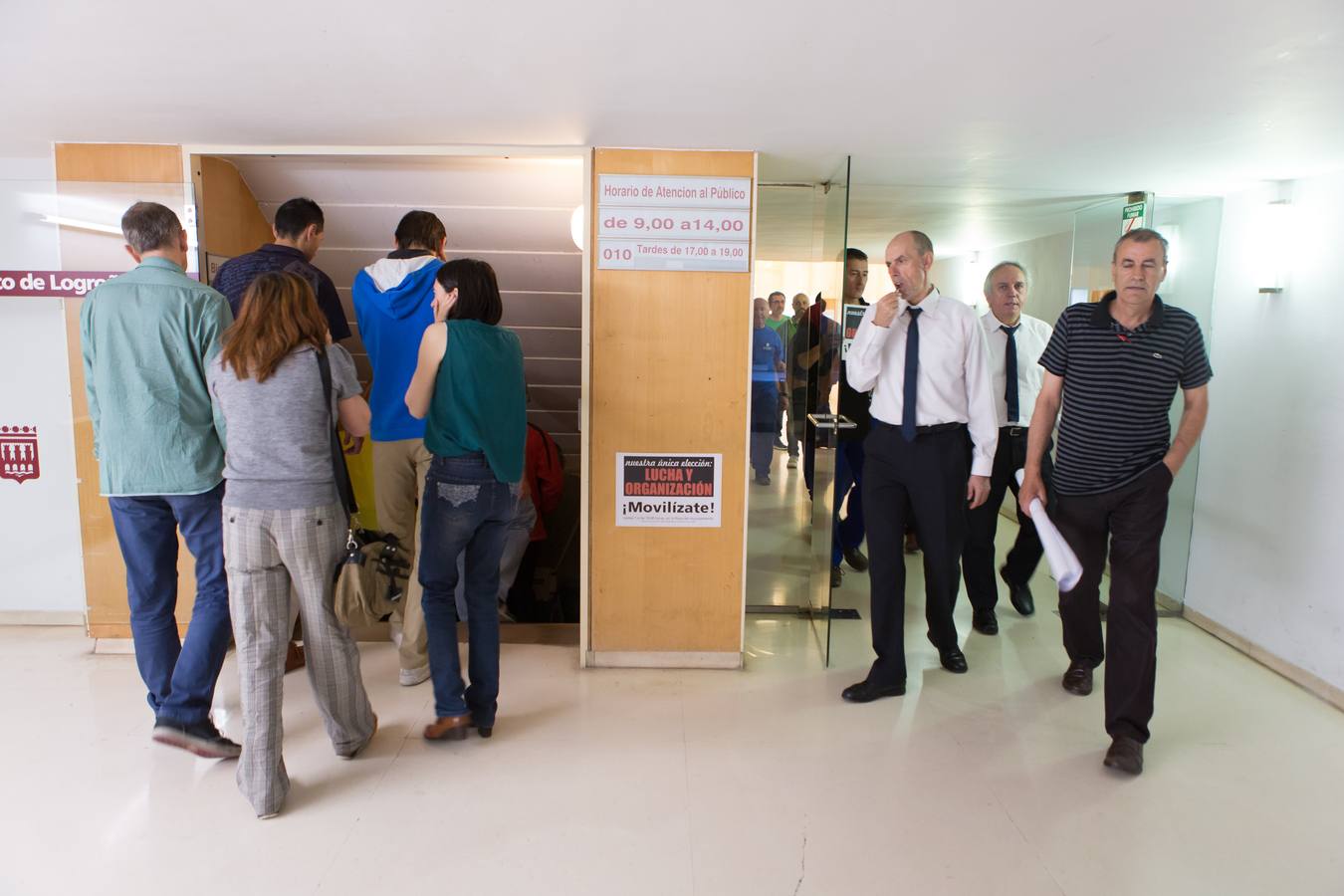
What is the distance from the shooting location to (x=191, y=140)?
3.65m

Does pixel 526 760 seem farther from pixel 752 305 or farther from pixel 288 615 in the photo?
pixel 752 305

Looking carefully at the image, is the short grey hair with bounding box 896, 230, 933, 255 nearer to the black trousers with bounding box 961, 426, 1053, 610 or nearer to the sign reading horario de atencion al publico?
the sign reading horario de atencion al publico

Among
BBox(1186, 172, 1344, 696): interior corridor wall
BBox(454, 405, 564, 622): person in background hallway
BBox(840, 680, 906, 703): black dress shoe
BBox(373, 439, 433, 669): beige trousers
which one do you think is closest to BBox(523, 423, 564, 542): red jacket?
BBox(454, 405, 564, 622): person in background hallway

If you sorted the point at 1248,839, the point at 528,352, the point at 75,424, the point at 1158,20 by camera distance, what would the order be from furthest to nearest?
the point at 528,352 → the point at 75,424 → the point at 1248,839 → the point at 1158,20

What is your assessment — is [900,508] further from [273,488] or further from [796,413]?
[273,488]

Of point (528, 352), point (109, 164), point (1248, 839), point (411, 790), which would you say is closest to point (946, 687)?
point (1248, 839)

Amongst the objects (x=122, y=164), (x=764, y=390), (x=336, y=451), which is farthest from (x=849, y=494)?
(x=122, y=164)

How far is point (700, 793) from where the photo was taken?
273cm

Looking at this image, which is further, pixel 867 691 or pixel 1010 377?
pixel 1010 377

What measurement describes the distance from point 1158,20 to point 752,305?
1840 millimetres

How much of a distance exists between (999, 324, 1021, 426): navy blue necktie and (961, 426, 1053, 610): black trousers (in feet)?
0.25

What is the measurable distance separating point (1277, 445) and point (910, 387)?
1.98 m

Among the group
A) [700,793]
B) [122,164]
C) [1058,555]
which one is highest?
[122,164]

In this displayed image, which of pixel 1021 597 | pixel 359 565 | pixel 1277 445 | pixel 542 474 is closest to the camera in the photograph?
pixel 359 565
